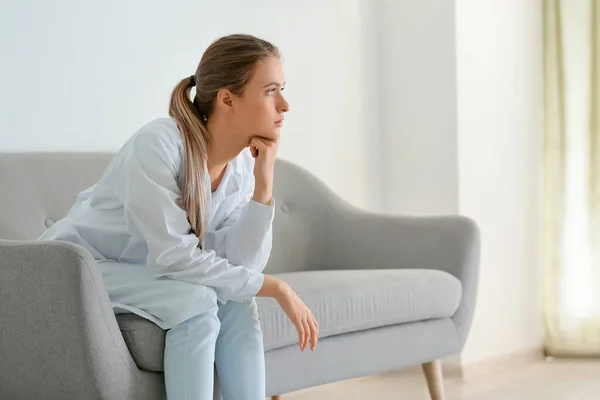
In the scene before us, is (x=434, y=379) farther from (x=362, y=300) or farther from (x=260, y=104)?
(x=260, y=104)

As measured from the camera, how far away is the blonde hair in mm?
2021

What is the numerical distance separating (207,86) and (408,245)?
1127mm

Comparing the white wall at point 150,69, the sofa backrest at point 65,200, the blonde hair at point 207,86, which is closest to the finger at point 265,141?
the blonde hair at point 207,86

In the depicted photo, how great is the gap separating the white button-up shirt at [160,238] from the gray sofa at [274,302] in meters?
0.07

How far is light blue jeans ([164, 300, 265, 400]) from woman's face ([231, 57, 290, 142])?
1.23 ft

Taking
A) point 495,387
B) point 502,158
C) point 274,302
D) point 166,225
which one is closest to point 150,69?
point 274,302

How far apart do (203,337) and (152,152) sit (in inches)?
14.9

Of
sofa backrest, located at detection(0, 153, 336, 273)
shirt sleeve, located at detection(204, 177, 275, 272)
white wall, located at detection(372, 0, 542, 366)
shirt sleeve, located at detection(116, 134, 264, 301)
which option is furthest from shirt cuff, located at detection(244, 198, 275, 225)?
white wall, located at detection(372, 0, 542, 366)

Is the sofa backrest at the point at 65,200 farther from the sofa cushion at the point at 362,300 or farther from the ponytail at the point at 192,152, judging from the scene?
the ponytail at the point at 192,152

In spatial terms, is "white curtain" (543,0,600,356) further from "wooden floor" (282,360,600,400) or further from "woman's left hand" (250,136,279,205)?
"woman's left hand" (250,136,279,205)

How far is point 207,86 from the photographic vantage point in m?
2.10

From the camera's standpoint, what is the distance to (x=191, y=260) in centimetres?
194

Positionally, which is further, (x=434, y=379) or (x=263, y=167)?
(x=434, y=379)

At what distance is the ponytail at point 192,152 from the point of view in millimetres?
1988
